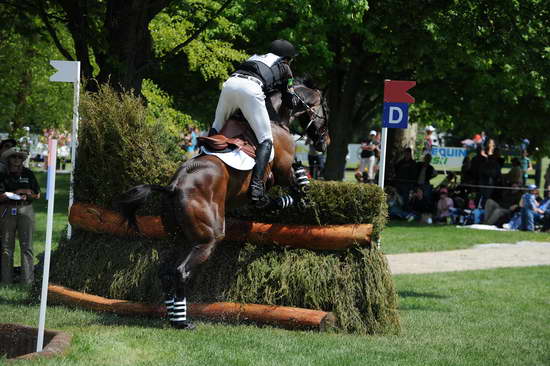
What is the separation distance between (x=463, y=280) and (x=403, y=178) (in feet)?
33.0

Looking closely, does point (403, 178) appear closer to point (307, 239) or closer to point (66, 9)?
point (66, 9)

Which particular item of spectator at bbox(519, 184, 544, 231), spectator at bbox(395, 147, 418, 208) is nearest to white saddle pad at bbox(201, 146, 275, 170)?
spectator at bbox(519, 184, 544, 231)

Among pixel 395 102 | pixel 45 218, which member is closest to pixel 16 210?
pixel 395 102

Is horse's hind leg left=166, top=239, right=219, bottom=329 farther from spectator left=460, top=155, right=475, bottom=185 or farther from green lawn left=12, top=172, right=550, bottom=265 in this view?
spectator left=460, top=155, right=475, bottom=185

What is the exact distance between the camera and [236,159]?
814 cm

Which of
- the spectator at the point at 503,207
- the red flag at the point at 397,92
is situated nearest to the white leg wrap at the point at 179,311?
the red flag at the point at 397,92

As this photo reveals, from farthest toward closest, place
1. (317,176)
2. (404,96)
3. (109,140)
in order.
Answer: (317,176) → (404,96) → (109,140)

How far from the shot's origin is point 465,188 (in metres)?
24.5

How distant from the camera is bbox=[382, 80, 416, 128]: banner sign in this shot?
1044 cm

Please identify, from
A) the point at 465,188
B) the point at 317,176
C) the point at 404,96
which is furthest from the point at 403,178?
the point at 404,96

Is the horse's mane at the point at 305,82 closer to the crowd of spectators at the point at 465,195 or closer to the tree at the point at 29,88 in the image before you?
the tree at the point at 29,88

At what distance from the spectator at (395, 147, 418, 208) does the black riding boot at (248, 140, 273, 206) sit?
16.0 metres

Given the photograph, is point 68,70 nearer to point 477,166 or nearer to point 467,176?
point 477,166

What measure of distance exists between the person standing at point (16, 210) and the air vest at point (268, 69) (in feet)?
15.8
